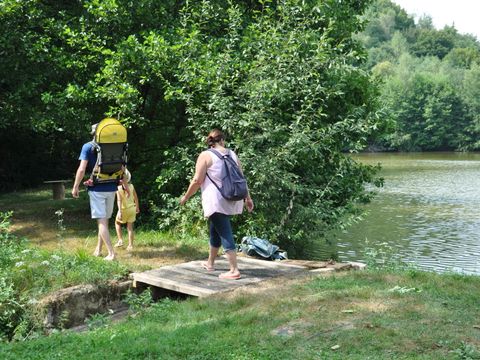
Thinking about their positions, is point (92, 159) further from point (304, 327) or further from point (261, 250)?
point (304, 327)

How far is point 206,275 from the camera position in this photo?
786 cm

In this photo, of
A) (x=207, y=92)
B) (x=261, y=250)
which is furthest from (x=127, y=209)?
(x=207, y=92)

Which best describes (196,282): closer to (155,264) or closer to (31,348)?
(155,264)

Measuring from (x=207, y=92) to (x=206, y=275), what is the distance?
15.4 ft

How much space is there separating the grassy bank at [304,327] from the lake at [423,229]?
4.40m

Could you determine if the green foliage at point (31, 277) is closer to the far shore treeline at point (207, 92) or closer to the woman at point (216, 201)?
the woman at point (216, 201)

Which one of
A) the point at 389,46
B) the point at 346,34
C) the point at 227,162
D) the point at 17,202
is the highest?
the point at 389,46

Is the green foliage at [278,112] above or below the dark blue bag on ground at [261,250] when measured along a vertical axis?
above

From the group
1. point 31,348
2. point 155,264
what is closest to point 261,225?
point 155,264

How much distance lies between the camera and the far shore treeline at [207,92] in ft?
36.3

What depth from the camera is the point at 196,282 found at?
7531 millimetres

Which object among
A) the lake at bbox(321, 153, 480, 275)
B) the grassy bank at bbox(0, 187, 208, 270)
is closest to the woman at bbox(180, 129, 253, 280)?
the grassy bank at bbox(0, 187, 208, 270)

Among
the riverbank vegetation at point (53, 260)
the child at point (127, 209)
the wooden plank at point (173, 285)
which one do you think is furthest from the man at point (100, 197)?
the wooden plank at point (173, 285)

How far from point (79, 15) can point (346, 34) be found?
6280 millimetres
